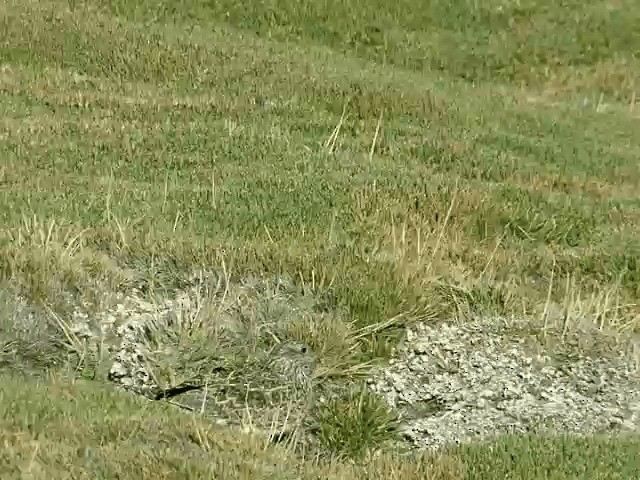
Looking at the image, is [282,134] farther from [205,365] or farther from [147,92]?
[205,365]

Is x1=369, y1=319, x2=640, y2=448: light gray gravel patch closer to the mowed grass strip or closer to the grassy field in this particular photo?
the grassy field

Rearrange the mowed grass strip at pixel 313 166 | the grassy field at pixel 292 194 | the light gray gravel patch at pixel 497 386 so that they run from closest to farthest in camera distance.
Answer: the grassy field at pixel 292 194 → the light gray gravel patch at pixel 497 386 → the mowed grass strip at pixel 313 166

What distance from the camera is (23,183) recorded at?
11578 millimetres

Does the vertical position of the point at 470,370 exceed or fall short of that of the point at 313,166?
it falls short

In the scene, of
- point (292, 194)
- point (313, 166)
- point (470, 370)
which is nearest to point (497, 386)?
point (470, 370)

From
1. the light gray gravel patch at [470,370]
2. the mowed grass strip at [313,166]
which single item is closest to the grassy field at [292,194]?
the mowed grass strip at [313,166]

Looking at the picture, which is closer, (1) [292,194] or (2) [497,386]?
(2) [497,386]

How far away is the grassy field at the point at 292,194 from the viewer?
6.80 metres

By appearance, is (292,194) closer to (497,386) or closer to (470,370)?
(470,370)

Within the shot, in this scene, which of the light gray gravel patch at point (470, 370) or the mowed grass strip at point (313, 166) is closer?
the light gray gravel patch at point (470, 370)

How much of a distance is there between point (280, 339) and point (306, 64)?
40.6 feet

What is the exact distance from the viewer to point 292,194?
11523mm

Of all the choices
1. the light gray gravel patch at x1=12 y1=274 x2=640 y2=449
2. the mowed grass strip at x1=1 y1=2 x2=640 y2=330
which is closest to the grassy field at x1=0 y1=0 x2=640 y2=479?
the mowed grass strip at x1=1 y1=2 x2=640 y2=330

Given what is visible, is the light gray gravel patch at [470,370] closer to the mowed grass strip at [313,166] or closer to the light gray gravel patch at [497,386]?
the light gray gravel patch at [497,386]
